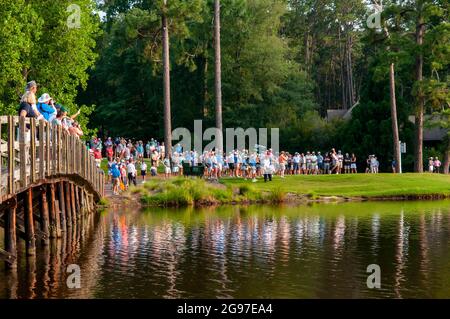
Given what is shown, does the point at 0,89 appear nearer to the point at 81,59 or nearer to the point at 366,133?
the point at 81,59

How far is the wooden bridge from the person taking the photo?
1856cm

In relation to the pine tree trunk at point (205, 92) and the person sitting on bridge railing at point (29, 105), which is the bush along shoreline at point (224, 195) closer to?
the person sitting on bridge railing at point (29, 105)

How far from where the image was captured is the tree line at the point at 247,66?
4791 centimetres

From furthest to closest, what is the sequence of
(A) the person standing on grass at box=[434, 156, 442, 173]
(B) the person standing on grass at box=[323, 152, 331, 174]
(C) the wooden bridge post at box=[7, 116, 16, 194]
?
(A) the person standing on grass at box=[434, 156, 442, 173] < (B) the person standing on grass at box=[323, 152, 331, 174] < (C) the wooden bridge post at box=[7, 116, 16, 194]

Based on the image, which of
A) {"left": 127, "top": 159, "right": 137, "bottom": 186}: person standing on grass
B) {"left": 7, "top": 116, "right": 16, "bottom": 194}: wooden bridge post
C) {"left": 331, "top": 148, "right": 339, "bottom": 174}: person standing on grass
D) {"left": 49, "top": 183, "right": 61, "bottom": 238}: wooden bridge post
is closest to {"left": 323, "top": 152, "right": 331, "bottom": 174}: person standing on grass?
{"left": 331, "top": 148, "right": 339, "bottom": 174}: person standing on grass

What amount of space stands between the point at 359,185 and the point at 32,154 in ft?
97.5

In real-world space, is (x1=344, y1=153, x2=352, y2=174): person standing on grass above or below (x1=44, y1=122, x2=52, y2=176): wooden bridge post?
below

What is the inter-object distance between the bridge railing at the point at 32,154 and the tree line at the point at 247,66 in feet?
63.3

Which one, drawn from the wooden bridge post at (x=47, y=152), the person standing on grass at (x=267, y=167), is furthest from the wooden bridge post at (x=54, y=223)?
the person standing on grass at (x=267, y=167)

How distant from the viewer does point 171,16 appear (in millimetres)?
53594

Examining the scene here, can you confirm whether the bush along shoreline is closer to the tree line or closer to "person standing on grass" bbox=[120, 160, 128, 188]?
"person standing on grass" bbox=[120, 160, 128, 188]

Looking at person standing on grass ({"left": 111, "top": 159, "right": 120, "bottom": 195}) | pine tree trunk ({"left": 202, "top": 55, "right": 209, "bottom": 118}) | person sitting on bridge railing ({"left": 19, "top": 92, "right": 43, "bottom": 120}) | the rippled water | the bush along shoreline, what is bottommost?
the rippled water

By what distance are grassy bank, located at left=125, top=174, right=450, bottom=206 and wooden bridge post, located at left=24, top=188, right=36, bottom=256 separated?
18448 mm
